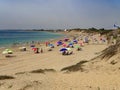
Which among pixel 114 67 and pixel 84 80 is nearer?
pixel 84 80

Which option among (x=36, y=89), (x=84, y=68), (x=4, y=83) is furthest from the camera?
(x=84, y=68)

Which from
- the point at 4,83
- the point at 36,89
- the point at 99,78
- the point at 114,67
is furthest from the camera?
the point at 114,67

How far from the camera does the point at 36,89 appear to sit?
356 inches

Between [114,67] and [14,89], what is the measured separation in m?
5.60

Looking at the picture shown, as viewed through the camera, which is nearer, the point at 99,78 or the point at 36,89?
the point at 36,89

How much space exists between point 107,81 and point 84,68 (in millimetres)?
3168

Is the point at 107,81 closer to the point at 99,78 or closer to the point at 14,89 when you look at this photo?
the point at 99,78

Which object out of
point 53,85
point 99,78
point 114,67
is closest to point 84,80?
point 99,78

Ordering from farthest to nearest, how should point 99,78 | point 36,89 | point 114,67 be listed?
point 114,67 < point 99,78 < point 36,89

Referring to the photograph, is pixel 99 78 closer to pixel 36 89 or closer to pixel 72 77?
pixel 72 77

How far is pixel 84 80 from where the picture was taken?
10602 mm

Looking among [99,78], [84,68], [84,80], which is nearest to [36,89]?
[84,80]

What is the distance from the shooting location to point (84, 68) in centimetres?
1327

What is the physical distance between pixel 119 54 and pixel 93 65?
1.78 meters
